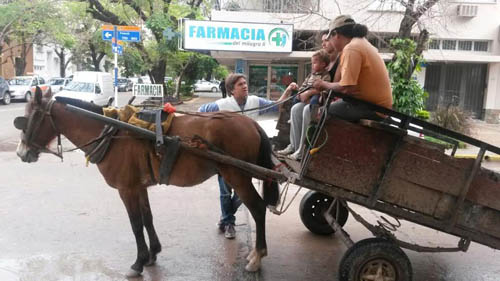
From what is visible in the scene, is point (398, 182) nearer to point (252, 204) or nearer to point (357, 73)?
point (357, 73)

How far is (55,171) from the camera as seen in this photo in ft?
27.3

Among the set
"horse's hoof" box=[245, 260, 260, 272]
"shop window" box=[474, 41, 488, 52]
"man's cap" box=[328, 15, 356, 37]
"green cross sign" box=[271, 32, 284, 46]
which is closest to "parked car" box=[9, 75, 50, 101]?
"green cross sign" box=[271, 32, 284, 46]

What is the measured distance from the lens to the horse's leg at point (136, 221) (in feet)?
13.0

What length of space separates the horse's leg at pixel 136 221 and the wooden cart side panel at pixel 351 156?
174 centimetres

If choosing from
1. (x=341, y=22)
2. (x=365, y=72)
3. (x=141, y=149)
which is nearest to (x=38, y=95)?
(x=141, y=149)

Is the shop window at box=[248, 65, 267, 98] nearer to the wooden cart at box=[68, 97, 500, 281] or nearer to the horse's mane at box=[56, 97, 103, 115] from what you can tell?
the horse's mane at box=[56, 97, 103, 115]

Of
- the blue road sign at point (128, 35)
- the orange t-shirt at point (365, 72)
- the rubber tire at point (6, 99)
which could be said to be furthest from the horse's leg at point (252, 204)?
the rubber tire at point (6, 99)

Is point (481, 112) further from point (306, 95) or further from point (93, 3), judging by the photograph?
point (93, 3)

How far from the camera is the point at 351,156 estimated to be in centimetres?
340

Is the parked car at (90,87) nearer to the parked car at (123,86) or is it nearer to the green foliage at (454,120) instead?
the green foliage at (454,120)

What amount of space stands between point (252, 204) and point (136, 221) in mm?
1158

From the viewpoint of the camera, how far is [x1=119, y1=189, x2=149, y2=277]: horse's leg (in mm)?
3955

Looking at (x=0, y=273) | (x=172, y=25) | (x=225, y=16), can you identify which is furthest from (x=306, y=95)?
(x=172, y=25)

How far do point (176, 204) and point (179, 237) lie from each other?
4.52 ft
